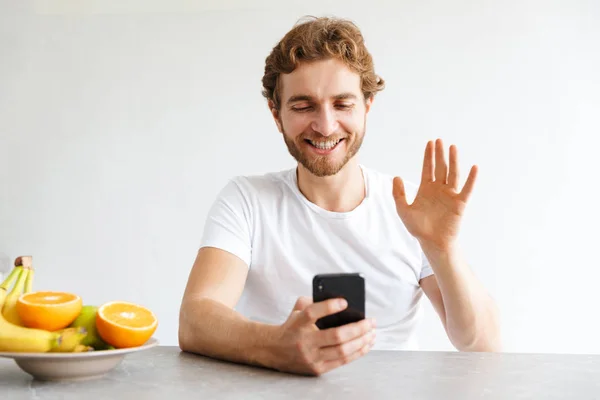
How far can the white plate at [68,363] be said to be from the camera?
3.07 ft

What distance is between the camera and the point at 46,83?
3.20 m

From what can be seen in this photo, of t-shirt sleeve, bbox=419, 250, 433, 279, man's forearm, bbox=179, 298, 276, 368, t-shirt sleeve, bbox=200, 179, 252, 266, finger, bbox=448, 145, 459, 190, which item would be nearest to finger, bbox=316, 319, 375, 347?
man's forearm, bbox=179, 298, 276, 368

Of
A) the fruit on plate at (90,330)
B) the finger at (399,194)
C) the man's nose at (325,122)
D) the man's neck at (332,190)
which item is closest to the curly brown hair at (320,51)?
the man's nose at (325,122)

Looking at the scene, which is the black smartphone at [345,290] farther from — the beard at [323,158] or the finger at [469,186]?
the beard at [323,158]

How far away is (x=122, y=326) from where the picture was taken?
98cm

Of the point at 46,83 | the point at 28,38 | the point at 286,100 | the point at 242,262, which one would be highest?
the point at 28,38

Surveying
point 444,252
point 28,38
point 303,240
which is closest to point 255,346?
point 444,252

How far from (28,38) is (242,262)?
7.25ft

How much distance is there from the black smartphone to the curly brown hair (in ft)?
3.02

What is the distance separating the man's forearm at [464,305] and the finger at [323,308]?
50 centimetres

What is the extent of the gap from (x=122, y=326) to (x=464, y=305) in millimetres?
865

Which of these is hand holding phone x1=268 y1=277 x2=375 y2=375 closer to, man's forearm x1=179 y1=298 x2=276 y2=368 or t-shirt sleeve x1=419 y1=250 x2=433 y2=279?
man's forearm x1=179 y1=298 x2=276 y2=368

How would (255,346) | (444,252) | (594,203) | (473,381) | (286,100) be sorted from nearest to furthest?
1. (473,381)
2. (255,346)
3. (444,252)
4. (286,100)
5. (594,203)

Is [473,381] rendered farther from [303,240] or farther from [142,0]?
[142,0]
